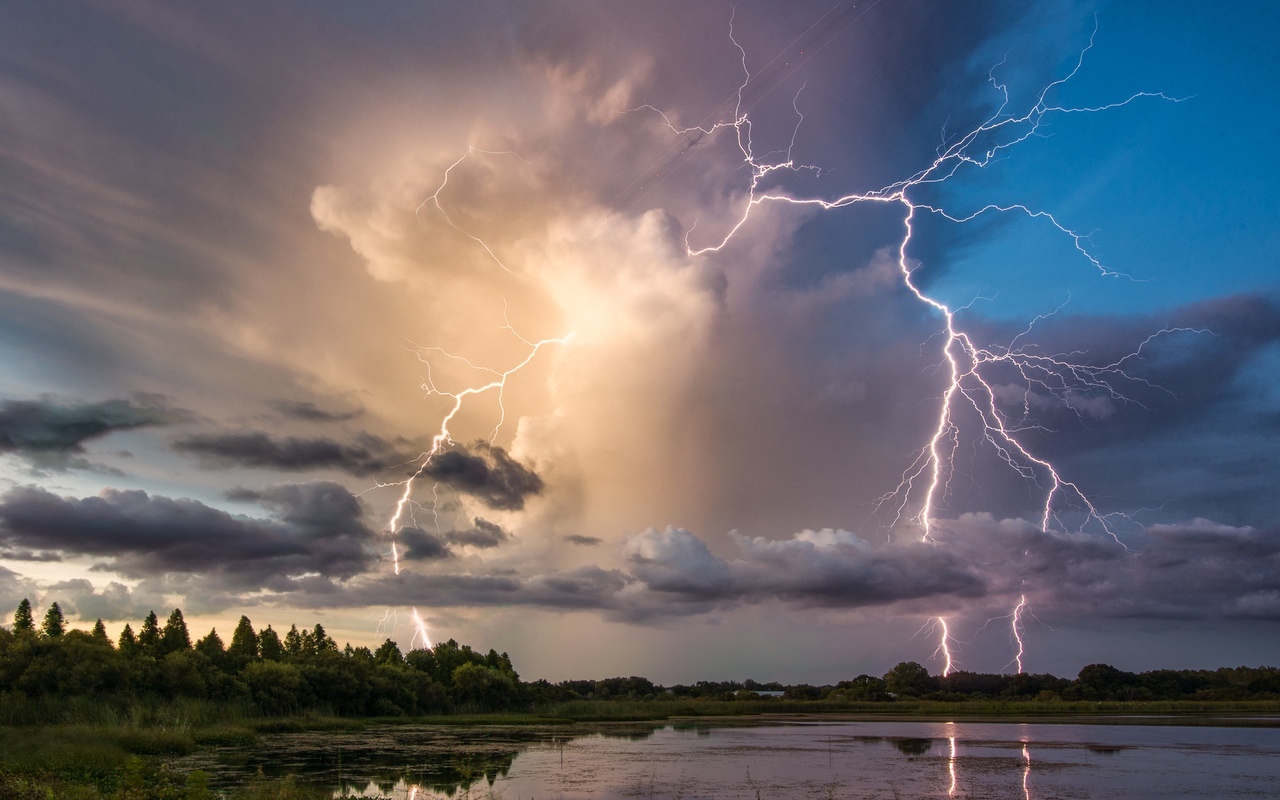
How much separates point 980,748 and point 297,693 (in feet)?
179

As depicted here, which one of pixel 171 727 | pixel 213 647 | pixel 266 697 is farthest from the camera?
pixel 213 647

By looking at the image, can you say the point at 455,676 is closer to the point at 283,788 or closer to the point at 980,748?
the point at 980,748

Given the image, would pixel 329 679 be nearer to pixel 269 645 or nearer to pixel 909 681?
pixel 269 645

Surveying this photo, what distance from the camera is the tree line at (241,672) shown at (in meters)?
46.2

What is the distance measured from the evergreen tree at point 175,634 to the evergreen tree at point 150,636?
72 centimetres

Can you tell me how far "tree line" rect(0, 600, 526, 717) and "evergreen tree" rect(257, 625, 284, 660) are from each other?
0.14m

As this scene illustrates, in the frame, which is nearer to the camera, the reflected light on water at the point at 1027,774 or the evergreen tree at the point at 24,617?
the reflected light on water at the point at 1027,774

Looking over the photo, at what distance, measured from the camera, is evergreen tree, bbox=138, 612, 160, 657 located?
86188mm

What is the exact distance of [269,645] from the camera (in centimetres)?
10688

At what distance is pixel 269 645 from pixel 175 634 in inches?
587

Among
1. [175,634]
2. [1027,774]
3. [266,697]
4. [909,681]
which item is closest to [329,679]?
[266,697]

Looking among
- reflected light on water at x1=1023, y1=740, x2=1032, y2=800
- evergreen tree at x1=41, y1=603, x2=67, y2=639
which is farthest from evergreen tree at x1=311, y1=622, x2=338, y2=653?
reflected light on water at x1=1023, y1=740, x2=1032, y2=800

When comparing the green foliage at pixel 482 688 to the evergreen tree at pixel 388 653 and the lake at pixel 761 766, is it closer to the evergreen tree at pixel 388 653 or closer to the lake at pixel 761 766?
the evergreen tree at pixel 388 653

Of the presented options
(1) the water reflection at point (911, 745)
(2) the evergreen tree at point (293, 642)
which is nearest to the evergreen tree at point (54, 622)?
(2) the evergreen tree at point (293, 642)
